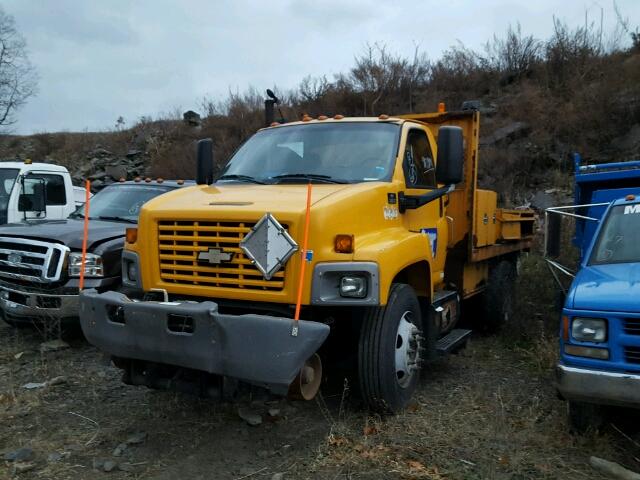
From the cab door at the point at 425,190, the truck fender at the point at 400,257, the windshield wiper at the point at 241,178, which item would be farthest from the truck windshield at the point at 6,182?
the truck fender at the point at 400,257

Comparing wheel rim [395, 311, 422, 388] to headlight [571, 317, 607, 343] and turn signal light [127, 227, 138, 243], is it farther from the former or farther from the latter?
turn signal light [127, 227, 138, 243]

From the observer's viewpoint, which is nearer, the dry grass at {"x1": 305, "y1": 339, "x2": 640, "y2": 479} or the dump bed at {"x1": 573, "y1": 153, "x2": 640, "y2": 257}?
the dry grass at {"x1": 305, "y1": 339, "x2": 640, "y2": 479}

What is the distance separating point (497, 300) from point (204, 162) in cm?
410

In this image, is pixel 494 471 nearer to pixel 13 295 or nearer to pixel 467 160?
pixel 467 160

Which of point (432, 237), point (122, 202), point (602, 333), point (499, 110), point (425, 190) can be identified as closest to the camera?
point (602, 333)

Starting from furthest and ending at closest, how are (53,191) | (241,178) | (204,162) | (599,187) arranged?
(53,191)
(599,187)
(204,162)
(241,178)

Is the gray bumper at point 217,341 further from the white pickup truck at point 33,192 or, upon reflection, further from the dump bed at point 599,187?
the white pickup truck at point 33,192

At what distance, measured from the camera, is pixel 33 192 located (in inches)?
398

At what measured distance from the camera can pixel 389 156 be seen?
506cm

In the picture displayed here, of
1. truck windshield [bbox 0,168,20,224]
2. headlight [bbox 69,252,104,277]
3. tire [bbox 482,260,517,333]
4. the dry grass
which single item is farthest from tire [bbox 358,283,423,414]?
truck windshield [bbox 0,168,20,224]

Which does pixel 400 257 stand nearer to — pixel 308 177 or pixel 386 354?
pixel 386 354

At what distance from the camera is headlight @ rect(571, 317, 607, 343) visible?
3887mm

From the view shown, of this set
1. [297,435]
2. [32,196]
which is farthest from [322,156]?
[32,196]

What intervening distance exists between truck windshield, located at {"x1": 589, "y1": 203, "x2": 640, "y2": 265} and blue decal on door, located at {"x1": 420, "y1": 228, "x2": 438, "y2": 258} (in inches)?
53.4
